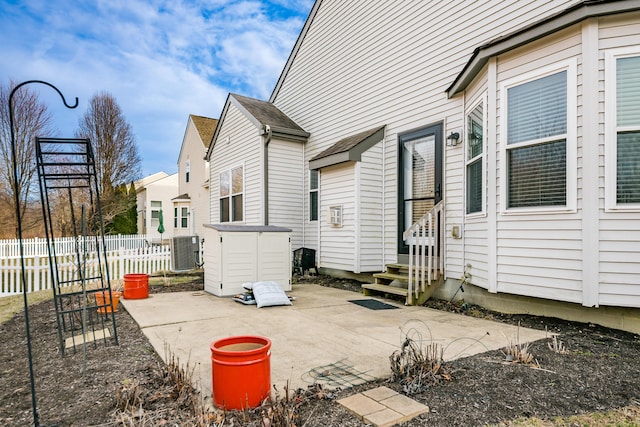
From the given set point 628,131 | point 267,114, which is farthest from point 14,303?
point 628,131

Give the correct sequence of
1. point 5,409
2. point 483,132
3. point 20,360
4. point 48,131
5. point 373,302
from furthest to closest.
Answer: point 48,131 → point 373,302 → point 483,132 → point 20,360 → point 5,409

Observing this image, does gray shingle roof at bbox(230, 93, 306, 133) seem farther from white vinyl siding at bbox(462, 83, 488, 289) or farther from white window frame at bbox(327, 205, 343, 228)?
white vinyl siding at bbox(462, 83, 488, 289)

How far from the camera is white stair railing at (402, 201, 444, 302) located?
570cm

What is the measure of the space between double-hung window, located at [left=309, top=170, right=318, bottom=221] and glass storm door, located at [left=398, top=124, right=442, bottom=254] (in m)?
2.95

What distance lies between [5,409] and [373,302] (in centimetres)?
463

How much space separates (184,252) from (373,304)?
6187 mm

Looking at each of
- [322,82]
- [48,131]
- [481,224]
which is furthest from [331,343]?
[48,131]

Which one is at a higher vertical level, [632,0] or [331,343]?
[632,0]

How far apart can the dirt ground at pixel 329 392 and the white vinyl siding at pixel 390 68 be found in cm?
279

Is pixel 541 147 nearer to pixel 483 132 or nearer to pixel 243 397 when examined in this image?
pixel 483 132

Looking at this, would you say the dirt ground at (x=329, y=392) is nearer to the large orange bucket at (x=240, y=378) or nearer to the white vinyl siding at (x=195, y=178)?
the large orange bucket at (x=240, y=378)

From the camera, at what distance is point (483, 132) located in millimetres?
5129

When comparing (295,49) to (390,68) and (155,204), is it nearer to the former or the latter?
(390,68)

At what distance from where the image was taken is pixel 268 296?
5707mm
